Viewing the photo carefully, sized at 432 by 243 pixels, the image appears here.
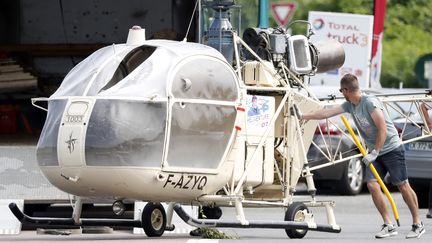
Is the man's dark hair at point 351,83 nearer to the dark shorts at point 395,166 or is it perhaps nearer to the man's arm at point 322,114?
the man's arm at point 322,114

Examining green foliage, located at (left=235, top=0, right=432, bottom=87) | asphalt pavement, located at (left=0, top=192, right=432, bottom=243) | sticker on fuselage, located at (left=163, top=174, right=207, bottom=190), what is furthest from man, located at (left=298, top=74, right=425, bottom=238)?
green foliage, located at (left=235, top=0, right=432, bottom=87)

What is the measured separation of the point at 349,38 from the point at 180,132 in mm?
17862

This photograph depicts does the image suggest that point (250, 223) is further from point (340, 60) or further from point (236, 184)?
point (340, 60)

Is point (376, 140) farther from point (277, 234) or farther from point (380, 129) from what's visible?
point (277, 234)

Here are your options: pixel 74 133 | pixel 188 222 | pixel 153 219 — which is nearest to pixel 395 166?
pixel 153 219

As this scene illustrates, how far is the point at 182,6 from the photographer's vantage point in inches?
795

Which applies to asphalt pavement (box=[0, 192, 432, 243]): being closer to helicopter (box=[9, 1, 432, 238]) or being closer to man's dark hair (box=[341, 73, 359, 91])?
helicopter (box=[9, 1, 432, 238])

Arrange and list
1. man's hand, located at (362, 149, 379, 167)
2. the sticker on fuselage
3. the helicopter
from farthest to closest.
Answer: man's hand, located at (362, 149, 379, 167)
the sticker on fuselage
the helicopter

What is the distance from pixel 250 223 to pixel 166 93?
1.48 meters

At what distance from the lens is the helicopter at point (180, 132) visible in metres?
14.1

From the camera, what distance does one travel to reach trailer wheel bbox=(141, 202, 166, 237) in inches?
608

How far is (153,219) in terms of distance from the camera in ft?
51.2

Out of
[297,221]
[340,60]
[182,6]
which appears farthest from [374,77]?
[297,221]

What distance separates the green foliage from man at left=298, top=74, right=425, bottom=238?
1098 inches
